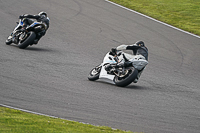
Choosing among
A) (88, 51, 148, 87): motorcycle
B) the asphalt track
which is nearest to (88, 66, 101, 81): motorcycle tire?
(88, 51, 148, 87): motorcycle

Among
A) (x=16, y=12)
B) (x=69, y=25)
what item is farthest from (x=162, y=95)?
(x=16, y=12)

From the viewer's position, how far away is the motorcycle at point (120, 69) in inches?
426

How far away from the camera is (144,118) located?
8125 millimetres

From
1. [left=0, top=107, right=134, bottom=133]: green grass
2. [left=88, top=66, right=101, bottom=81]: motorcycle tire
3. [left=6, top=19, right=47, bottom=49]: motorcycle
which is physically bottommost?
[left=0, top=107, right=134, bottom=133]: green grass

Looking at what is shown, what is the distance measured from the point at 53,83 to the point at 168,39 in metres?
11.0

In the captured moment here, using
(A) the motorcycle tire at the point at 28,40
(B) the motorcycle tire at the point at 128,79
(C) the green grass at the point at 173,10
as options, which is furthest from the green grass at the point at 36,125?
(C) the green grass at the point at 173,10

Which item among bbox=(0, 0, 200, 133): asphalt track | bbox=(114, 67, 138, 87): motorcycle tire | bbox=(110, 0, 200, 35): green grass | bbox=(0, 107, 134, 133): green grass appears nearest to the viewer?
bbox=(0, 107, 134, 133): green grass

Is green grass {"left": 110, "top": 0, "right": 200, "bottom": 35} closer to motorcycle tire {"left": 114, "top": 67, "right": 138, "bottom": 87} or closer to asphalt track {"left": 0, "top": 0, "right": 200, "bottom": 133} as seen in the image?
asphalt track {"left": 0, "top": 0, "right": 200, "bottom": 133}

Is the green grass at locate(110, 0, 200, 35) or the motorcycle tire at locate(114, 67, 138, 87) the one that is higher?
the green grass at locate(110, 0, 200, 35)

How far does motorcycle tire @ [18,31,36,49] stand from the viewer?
14858mm

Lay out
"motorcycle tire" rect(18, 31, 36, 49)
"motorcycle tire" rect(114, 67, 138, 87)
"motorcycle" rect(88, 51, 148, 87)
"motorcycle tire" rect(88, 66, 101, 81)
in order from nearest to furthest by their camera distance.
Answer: "motorcycle tire" rect(114, 67, 138, 87)
"motorcycle" rect(88, 51, 148, 87)
"motorcycle tire" rect(88, 66, 101, 81)
"motorcycle tire" rect(18, 31, 36, 49)

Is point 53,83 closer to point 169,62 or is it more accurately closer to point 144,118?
point 144,118

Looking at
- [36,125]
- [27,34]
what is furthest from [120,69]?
[27,34]

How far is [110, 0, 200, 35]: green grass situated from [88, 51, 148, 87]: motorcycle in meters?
11.3
